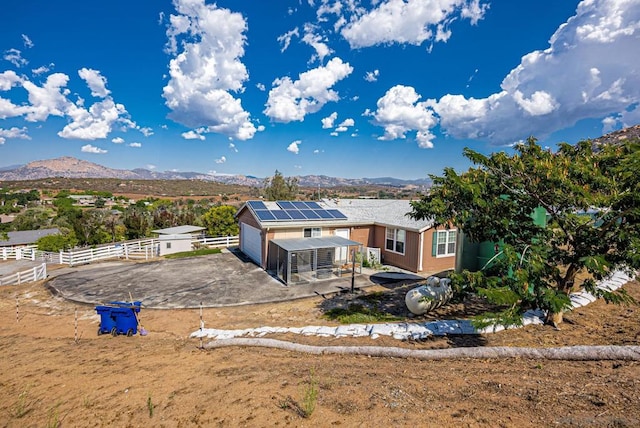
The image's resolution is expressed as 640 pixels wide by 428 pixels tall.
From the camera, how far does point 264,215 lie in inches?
702

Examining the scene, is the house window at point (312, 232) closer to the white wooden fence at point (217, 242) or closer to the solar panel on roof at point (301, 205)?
the solar panel on roof at point (301, 205)

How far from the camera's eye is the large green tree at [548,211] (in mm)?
6102

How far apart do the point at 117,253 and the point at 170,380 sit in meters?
20.6

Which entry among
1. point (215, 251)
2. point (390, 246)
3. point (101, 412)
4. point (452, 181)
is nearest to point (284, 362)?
point (101, 412)

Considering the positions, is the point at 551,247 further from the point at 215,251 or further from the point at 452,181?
the point at 215,251

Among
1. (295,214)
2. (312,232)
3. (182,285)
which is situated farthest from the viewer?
(295,214)

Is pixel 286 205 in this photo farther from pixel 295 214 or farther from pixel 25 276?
pixel 25 276

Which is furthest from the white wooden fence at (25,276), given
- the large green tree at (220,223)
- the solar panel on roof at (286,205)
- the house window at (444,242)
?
the house window at (444,242)

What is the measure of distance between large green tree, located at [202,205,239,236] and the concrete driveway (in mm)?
10702

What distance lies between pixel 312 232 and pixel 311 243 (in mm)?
2142

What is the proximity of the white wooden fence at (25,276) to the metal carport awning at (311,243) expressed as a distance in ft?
45.0

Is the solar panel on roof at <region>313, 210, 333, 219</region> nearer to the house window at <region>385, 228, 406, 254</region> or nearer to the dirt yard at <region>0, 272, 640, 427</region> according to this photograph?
the house window at <region>385, 228, 406, 254</region>

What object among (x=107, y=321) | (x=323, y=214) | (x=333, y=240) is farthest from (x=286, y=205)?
(x=107, y=321)

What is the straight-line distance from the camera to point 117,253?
22641 mm
